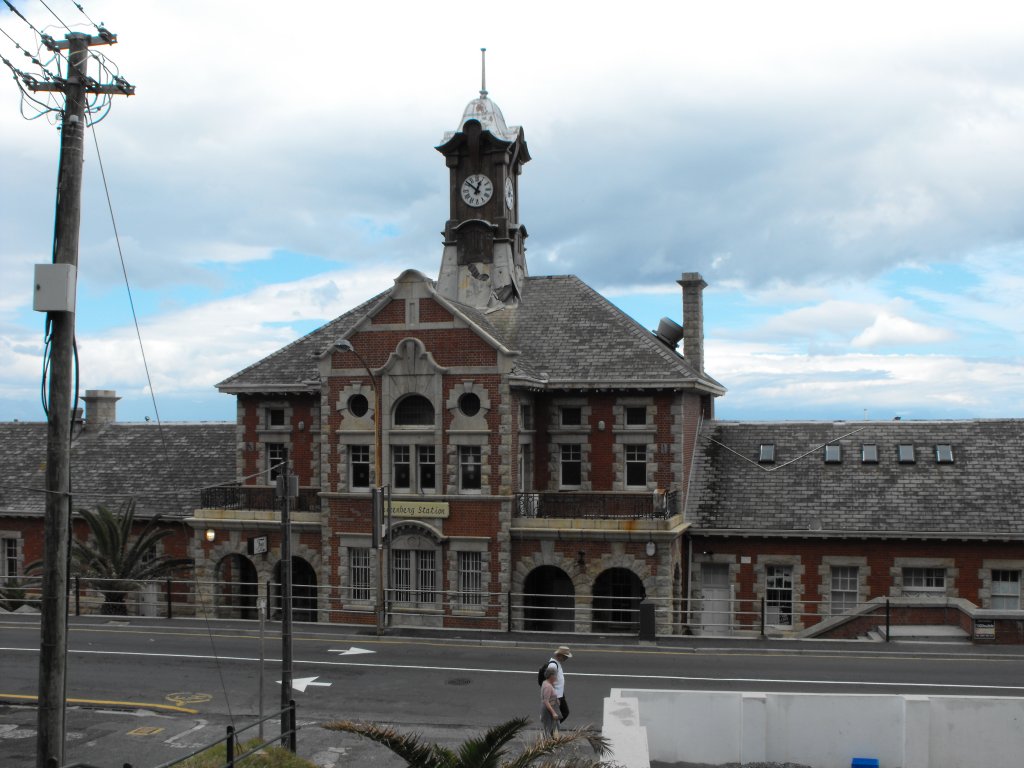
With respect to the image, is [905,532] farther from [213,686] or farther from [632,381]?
[213,686]

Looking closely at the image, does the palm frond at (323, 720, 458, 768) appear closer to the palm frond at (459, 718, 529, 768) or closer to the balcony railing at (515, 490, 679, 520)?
the palm frond at (459, 718, 529, 768)

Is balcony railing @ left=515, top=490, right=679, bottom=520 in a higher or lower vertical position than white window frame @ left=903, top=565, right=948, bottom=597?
higher

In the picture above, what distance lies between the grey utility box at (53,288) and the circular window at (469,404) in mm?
18421

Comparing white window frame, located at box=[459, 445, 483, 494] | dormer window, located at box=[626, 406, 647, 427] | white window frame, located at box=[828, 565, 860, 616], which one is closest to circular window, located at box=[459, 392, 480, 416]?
white window frame, located at box=[459, 445, 483, 494]

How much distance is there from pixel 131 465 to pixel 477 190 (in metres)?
→ 17.5

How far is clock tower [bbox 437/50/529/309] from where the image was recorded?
116ft

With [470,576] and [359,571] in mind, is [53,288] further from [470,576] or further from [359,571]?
[359,571]

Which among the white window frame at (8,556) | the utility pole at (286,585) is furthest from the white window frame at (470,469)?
the white window frame at (8,556)

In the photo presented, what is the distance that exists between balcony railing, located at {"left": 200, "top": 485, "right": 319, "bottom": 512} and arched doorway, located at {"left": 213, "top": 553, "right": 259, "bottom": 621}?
65.7 inches

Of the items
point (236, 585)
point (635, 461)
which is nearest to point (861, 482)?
point (635, 461)

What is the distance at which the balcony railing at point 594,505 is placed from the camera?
95.0ft

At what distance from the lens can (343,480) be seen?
30094mm

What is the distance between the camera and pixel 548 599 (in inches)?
1205

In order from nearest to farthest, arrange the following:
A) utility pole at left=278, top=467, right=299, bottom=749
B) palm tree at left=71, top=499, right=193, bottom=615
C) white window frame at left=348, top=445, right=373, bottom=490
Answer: utility pole at left=278, top=467, right=299, bottom=749 < white window frame at left=348, top=445, right=373, bottom=490 < palm tree at left=71, top=499, right=193, bottom=615
